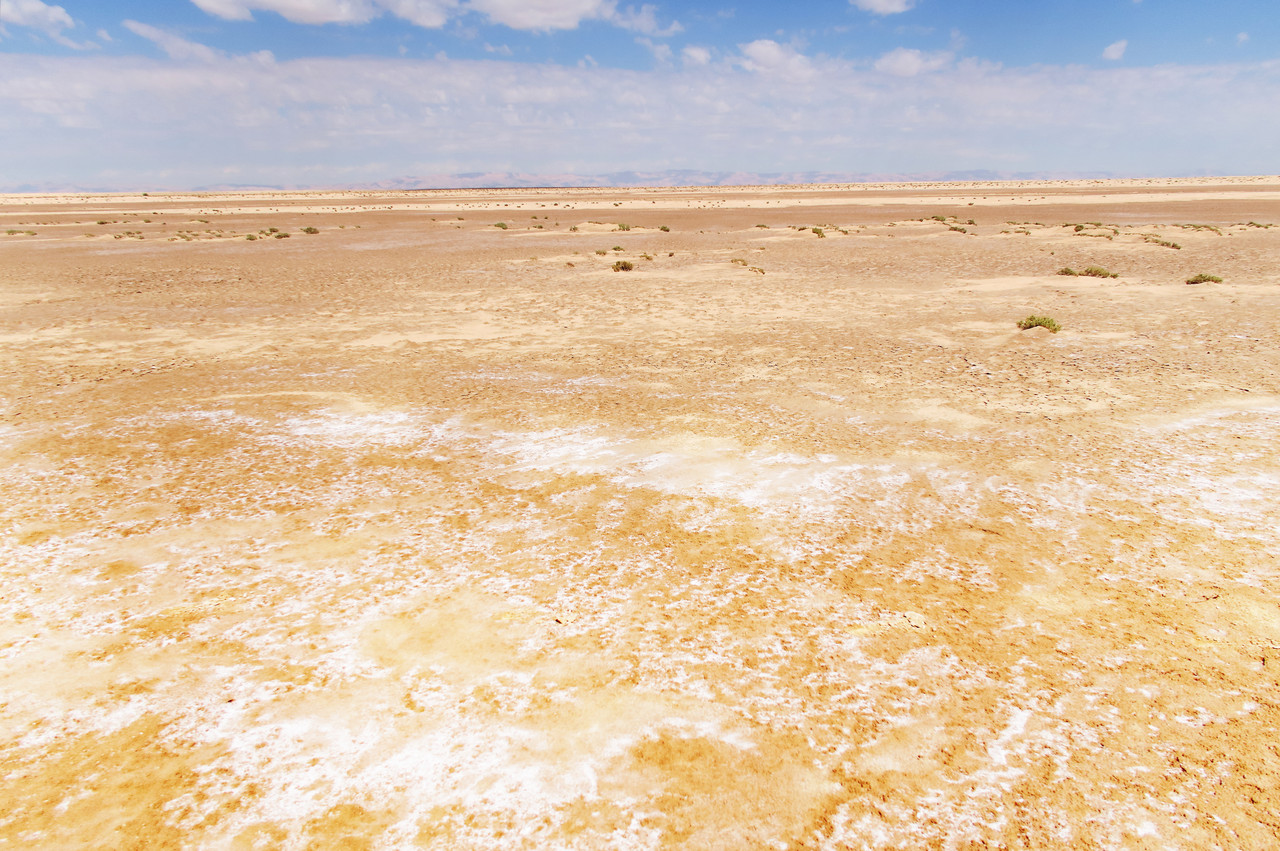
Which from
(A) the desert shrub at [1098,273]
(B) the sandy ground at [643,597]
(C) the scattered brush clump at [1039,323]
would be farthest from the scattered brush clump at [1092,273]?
(B) the sandy ground at [643,597]

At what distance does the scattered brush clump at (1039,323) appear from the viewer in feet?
42.7

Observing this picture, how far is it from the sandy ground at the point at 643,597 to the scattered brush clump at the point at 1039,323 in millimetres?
1618

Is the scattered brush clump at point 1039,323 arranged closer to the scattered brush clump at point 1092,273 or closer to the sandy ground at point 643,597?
the sandy ground at point 643,597

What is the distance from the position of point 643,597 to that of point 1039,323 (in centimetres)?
1173

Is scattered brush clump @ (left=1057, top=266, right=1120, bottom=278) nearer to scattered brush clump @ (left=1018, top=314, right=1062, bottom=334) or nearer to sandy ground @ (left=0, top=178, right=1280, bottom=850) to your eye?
scattered brush clump @ (left=1018, top=314, right=1062, bottom=334)

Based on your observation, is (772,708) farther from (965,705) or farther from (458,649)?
(458,649)

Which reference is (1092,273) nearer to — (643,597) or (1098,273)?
(1098,273)

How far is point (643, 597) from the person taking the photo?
15.8ft

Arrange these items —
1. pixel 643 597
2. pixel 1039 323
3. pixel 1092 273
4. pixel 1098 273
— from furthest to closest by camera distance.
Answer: pixel 1092 273
pixel 1098 273
pixel 1039 323
pixel 643 597

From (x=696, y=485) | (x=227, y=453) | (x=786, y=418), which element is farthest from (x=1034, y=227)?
(x=227, y=453)

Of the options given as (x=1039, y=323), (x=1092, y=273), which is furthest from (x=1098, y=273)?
(x=1039, y=323)

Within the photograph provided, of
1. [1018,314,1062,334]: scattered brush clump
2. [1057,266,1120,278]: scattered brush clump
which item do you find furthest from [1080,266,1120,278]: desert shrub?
Answer: [1018,314,1062,334]: scattered brush clump

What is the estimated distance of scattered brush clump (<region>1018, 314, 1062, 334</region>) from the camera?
13.0 meters

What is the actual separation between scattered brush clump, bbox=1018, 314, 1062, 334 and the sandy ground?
1618mm
